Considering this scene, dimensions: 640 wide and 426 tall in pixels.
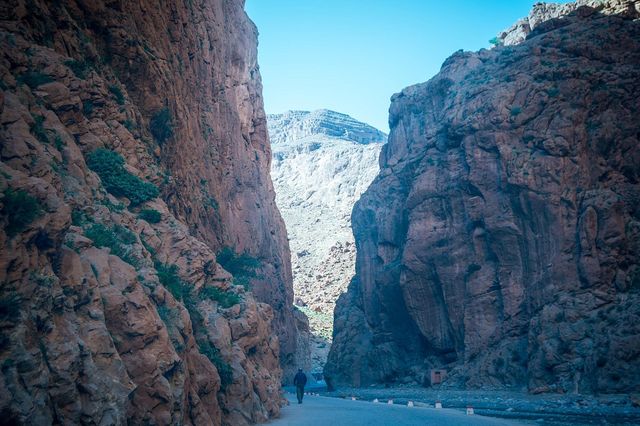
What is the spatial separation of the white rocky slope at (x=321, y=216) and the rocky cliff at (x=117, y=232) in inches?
2338

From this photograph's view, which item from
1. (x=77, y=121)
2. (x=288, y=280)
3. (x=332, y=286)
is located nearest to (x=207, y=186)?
(x=77, y=121)

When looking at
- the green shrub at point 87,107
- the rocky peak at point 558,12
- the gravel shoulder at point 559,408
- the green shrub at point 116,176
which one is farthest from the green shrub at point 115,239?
the rocky peak at point 558,12

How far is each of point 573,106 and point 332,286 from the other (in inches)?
2767

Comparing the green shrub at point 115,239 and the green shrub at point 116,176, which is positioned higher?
the green shrub at point 116,176

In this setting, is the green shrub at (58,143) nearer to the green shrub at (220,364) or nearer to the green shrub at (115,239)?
the green shrub at (115,239)

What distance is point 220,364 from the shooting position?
16625 millimetres

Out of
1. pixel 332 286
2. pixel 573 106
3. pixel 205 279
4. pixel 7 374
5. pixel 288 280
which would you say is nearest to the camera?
pixel 7 374

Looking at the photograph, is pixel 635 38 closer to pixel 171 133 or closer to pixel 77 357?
pixel 171 133

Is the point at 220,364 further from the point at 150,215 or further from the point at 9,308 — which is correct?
the point at 9,308

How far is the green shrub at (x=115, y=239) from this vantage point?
1300 cm

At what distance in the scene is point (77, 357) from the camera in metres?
8.98

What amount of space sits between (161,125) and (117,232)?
33.8 feet

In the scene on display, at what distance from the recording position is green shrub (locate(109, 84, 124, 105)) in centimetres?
1966

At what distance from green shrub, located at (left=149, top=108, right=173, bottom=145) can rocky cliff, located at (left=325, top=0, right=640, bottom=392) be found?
22.9 metres
